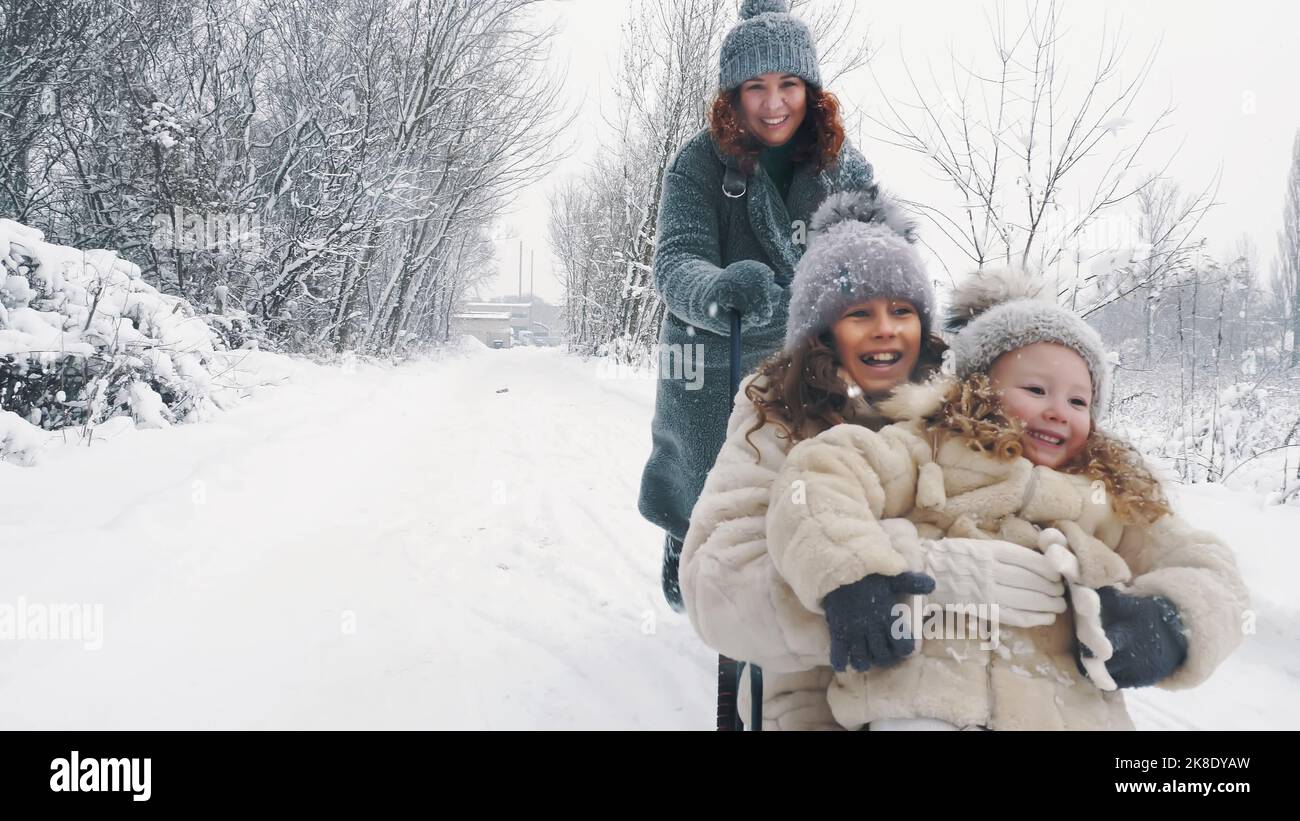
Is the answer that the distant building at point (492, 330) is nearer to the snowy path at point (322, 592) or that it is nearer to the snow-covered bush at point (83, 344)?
the snow-covered bush at point (83, 344)

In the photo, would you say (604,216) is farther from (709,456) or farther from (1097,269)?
(709,456)

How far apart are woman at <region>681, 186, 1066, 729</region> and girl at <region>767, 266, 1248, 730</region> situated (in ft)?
0.13

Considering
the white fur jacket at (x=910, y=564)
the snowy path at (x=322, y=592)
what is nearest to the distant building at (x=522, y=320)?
the snowy path at (x=322, y=592)

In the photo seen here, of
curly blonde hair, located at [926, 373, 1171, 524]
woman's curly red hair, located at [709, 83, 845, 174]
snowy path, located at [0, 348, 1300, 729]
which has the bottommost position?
snowy path, located at [0, 348, 1300, 729]

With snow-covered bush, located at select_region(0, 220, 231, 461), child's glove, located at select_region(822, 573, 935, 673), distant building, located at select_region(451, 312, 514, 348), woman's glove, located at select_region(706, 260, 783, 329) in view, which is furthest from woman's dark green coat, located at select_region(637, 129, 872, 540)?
distant building, located at select_region(451, 312, 514, 348)

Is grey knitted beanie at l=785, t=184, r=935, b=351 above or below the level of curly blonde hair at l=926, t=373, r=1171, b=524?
above

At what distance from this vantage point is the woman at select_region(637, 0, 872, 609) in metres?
2.15

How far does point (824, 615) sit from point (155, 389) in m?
5.48

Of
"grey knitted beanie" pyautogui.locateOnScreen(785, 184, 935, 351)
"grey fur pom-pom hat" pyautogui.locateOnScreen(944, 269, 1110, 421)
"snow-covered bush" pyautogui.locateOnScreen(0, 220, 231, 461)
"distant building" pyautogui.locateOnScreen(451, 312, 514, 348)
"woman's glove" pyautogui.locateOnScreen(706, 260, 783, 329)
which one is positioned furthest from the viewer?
"distant building" pyautogui.locateOnScreen(451, 312, 514, 348)

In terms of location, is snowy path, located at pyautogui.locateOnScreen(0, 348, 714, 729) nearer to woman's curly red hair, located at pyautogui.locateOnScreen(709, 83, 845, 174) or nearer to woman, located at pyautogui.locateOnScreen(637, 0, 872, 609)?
woman, located at pyautogui.locateOnScreen(637, 0, 872, 609)

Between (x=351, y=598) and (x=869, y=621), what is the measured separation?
248cm
